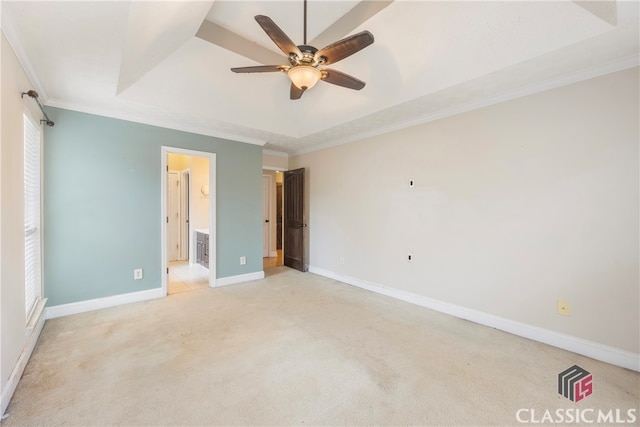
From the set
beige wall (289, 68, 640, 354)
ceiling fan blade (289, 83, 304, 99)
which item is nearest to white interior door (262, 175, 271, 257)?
beige wall (289, 68, 640, 354)

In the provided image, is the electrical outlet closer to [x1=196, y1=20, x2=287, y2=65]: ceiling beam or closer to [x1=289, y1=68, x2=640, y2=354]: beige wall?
[x1=289, y1=68, x2=640, y2=354]: beige wall

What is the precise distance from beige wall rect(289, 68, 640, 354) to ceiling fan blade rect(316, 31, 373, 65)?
6.06 ft

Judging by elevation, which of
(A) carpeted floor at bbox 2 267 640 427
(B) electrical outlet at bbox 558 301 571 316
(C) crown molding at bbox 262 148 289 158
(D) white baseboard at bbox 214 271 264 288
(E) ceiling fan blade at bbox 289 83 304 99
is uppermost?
(E) ceiling fan blade at bbox 289 83 304 99

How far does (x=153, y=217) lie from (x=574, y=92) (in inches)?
193

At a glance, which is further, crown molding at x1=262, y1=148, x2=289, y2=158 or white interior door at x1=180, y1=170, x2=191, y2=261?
white interior door at x1=180, y1=170, x2=191, y2=261

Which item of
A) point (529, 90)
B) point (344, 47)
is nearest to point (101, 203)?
Result: point (344, 47)

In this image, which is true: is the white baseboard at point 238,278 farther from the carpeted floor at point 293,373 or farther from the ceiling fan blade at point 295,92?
the ceiling fan blade at point 295,92

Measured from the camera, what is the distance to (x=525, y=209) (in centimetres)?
271

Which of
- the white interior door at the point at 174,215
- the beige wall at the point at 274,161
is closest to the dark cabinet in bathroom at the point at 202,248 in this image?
the white interior door at the point at 174,215

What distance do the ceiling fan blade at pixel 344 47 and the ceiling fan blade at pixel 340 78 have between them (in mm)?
176

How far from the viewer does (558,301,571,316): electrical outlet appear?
248 centimetres

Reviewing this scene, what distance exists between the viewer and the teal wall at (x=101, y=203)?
308 cm

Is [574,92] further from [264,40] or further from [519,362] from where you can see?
[264,40]

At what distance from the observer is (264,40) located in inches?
113
